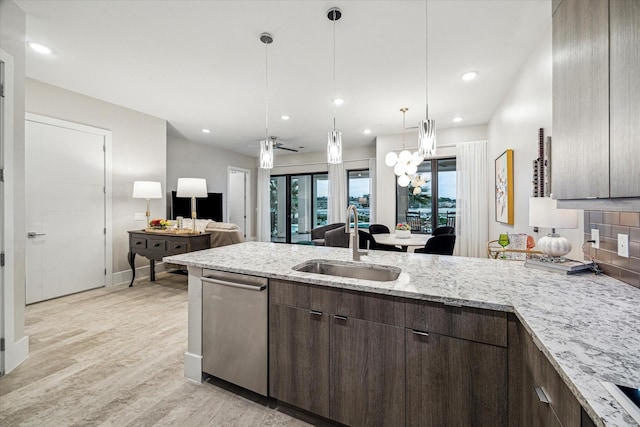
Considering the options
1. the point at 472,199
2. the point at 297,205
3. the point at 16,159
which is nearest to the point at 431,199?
the point at 472,199

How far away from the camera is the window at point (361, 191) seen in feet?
23.0

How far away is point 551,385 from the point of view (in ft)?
2.67

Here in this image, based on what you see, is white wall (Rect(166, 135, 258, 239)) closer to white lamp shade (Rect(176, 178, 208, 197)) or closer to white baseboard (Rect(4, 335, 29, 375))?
white lamp shade (Rect(176, 178, 208, 197))

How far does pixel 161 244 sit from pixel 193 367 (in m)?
2.34

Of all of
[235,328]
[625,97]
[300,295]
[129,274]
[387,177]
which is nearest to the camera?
[625,97]

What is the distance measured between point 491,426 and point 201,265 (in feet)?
5.65

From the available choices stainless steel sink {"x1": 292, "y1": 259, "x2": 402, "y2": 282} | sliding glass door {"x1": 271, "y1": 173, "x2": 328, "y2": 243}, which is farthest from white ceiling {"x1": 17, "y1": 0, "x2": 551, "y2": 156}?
sliding glass door {"x1": 271, "y1": 173, "x2": 328, "y2": 243}

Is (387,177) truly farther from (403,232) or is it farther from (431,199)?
(403,232)

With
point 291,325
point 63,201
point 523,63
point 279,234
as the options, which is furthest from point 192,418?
point 279,234

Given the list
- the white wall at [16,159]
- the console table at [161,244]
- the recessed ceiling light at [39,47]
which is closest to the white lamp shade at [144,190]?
the console table at [161,244]

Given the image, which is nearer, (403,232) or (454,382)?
(454,382)

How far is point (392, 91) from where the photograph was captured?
3713mm

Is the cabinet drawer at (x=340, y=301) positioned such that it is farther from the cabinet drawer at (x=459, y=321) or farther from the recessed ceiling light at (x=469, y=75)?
the recessed ceiling light at (x=469, y=75)

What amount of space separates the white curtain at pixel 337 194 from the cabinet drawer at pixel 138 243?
424 cm
